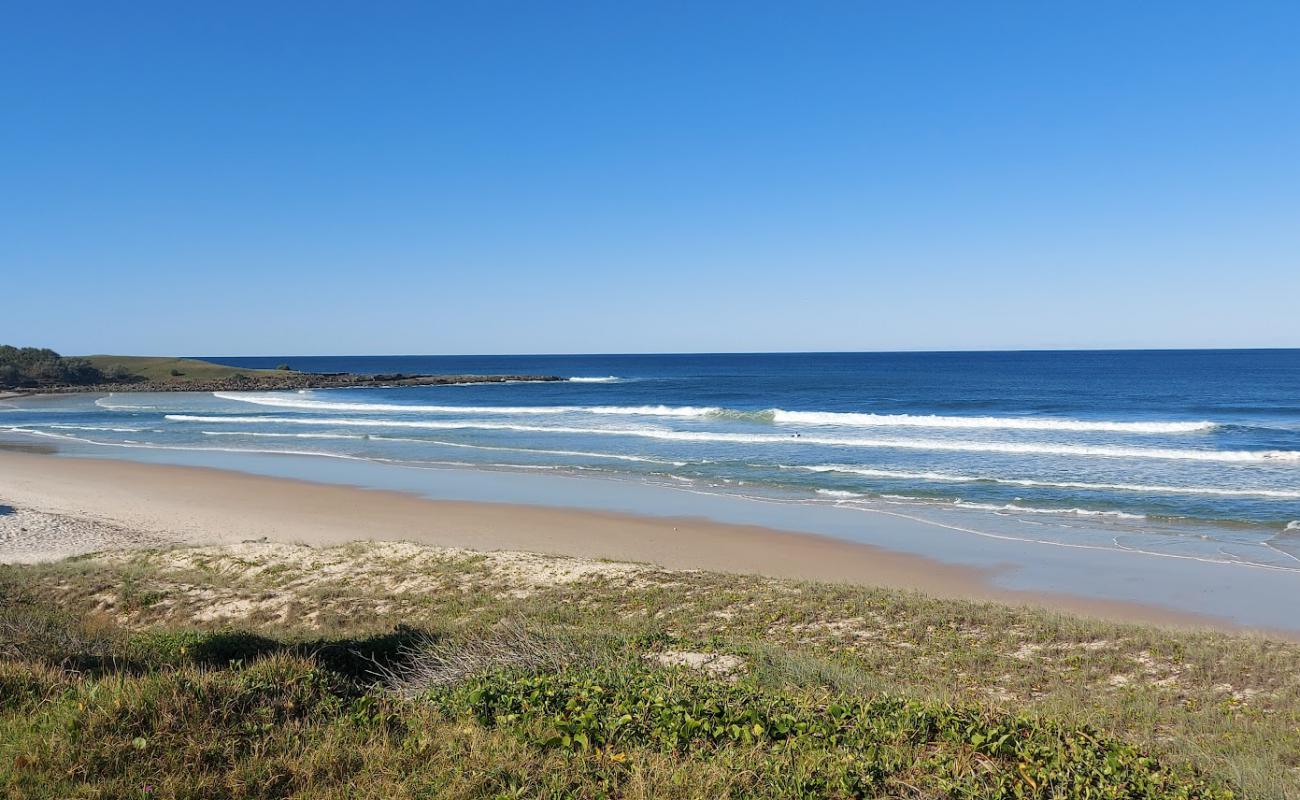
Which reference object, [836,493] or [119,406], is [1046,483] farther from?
[119,406]

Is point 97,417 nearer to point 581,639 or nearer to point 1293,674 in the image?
point 581,639

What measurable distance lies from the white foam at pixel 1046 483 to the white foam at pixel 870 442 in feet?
19.5

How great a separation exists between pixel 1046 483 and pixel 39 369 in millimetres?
95314

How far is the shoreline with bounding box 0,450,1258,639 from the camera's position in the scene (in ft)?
45.9

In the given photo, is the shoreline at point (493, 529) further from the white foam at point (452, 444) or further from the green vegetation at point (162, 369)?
the green vegetation at point (162, 369)

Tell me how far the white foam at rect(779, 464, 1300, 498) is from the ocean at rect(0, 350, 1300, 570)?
12 cm

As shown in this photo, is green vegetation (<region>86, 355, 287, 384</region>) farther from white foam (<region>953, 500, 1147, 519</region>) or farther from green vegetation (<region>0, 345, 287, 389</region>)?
white foam (<region>953, 500, 1147, 519</region>)

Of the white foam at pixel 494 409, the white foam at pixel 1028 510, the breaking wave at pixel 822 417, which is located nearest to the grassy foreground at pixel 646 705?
the white foam at pixel 1028 510

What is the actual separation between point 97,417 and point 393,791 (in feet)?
188

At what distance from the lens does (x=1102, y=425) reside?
3994 centimetres

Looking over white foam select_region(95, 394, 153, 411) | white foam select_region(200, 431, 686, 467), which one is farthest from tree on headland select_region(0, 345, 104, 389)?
white foam select_region(200, 431, 686, 467)

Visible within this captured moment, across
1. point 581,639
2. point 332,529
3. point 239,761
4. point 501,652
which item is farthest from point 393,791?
point 332,529

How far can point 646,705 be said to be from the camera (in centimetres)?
543

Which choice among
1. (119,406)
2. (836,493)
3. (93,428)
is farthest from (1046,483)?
(119,406)
